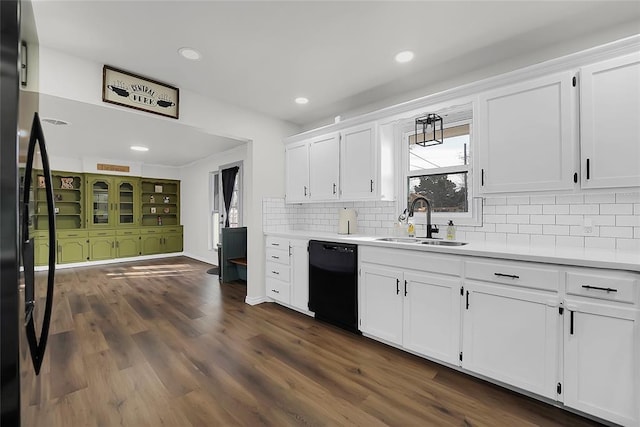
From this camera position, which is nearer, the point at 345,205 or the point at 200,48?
the point at 200,48

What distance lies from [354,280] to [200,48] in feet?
7.96

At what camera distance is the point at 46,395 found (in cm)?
192

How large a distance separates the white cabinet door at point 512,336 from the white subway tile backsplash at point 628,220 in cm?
86

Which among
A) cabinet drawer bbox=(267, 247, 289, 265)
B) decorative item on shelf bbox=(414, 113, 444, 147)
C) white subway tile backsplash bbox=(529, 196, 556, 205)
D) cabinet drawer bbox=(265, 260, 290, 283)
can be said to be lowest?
cabinet drawer bbox=(265, 260, 290, 283)

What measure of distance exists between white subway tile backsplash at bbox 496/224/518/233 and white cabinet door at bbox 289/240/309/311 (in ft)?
6.16

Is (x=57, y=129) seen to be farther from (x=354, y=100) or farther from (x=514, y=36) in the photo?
(x=514, y=36)

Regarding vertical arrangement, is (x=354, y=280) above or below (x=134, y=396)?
above

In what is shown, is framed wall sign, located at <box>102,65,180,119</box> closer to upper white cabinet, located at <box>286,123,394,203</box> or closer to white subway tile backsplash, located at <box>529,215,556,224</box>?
upper white cabinet, located at <box>286,123,394,203</box>

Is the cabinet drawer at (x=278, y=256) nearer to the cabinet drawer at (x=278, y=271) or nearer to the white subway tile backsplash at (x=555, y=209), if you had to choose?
the cabinet drawer at (x=278, y=271)

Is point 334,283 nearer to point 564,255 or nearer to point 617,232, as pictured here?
point 564,255

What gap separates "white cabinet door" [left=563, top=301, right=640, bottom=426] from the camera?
1527 mm

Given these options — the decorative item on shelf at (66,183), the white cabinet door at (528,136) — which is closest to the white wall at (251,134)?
the white cabinet door at (528,136)

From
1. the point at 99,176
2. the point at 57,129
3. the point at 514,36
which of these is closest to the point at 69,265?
the point at 99,176

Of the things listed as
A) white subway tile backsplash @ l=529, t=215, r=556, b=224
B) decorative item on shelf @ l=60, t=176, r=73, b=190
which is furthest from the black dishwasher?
decorative item on shelf @ l=60, t=176, r=73, b=190
